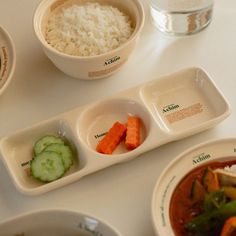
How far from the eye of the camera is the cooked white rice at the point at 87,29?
3.67 ft

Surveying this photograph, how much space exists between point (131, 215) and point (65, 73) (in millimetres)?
351

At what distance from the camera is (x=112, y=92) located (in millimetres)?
1138

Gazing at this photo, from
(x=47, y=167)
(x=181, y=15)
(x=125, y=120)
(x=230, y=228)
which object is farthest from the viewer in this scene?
(x=181, y=15)

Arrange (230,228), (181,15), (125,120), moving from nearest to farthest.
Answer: (230,228) → (125,120) → (181,15)

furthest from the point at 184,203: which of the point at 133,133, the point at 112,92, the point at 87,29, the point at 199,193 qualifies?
the point at 87,29

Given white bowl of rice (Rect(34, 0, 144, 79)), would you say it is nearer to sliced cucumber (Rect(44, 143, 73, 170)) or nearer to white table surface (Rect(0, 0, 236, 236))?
white table surface (Rect(0, 0, 236, 236))

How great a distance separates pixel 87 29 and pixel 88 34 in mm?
13

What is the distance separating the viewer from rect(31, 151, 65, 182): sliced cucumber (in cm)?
97

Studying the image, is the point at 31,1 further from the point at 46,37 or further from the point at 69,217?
the point at 69,217

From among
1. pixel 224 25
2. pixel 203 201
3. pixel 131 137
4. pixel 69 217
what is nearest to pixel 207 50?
pixel 224 25

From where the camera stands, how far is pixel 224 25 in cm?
126

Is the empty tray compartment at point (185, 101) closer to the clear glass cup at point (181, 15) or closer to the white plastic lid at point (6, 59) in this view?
the clear glass cup at point (181, 15)

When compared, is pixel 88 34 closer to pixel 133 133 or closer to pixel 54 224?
pixel 133 133

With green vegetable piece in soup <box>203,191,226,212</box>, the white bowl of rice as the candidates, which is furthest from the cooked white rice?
green vegetable piece in soup <box>203,191,226,212</box>
